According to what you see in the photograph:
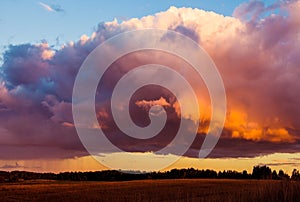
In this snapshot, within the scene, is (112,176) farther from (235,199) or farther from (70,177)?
(235,199)

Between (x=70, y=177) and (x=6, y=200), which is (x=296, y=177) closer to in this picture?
(x=6, y=200)

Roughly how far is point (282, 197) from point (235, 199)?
5.43 feet

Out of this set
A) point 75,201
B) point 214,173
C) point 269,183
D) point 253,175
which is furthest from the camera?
point 214,173

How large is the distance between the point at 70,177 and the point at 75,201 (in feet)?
192

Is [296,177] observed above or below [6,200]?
above

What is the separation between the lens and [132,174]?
82812 millimetres

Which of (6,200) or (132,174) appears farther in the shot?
(132,174)

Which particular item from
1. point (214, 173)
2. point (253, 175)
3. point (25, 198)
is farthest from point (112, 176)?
point (25, 198)

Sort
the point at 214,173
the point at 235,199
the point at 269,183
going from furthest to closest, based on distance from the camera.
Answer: the point at 214,173 → the point at 269,183 → the point at 235,199

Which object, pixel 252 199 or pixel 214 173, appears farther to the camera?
pixel 214 173

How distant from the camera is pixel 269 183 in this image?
15547mm

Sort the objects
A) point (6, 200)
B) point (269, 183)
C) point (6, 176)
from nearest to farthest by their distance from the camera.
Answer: point (269, 183), point (6, 200), point (6, 176)

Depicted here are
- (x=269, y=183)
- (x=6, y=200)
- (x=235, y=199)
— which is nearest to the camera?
(x=235, y=199)

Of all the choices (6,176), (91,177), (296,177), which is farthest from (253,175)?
(296,177)
